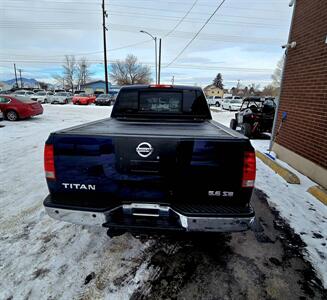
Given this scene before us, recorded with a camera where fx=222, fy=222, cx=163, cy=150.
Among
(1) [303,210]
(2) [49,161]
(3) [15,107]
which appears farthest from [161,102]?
(3) [15,107]

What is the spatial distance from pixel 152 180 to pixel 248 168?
0.91 metres

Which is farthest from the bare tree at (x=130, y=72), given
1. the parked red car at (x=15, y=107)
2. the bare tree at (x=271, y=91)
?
the parked red car at (x=15, y=107)

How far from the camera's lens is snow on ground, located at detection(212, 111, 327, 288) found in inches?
107

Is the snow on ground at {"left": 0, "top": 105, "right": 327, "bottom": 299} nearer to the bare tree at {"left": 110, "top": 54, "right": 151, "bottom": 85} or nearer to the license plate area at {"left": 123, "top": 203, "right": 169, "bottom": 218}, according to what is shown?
the license plate area at {"left": 123, "top": 203, "right": 169, "bottom": 218}

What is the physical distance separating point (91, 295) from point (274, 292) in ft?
5.70

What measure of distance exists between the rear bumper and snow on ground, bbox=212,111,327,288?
126 cm

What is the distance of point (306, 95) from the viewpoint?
555 cm

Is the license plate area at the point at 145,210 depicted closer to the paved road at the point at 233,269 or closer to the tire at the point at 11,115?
the paved road at the point at 233,269

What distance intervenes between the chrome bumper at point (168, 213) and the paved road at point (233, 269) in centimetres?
59

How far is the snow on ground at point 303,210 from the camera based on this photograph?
2.71 metres

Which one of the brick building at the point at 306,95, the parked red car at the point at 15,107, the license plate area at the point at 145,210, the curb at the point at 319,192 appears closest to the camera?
the license plate area at the point at 145,210

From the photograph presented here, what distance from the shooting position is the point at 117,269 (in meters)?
2.38

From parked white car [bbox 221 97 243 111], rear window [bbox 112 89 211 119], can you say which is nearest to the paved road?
rear window [bbox 112 89 211 119]

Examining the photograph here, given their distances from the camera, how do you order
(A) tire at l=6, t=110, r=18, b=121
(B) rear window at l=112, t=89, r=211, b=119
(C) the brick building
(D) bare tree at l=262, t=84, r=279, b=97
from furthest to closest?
(D) bare tree at l=262, t=84, r=279, b=97, (A) tire at l=6, t=110, r=18, b=121, (C) the brick building, (B) rear window at l=112, t=89, r=211, b=119
